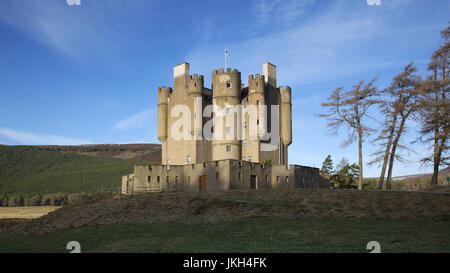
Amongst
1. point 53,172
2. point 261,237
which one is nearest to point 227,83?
point 261,237

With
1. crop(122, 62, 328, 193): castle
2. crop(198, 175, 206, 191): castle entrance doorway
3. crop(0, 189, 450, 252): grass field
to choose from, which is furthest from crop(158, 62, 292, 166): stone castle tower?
crop(0, 189, 450, 252): grass field

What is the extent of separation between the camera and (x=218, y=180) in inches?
1628

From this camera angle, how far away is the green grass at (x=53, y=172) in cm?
11475

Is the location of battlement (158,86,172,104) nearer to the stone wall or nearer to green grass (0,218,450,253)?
the stone wall

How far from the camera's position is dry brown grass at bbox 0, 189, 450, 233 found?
25047 millimetres

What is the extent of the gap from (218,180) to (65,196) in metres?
77.8

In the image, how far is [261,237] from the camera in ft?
60.8

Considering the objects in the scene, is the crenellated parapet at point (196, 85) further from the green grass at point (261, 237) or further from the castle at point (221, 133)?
the green grass at point (261, 237)

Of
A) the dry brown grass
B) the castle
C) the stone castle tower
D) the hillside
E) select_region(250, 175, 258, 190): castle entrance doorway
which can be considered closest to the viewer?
the dry brown grass

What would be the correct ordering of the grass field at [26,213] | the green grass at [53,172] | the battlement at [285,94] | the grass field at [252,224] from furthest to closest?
the green grass at [53,172]
the grass field at [26,213]
the battlement at [285,94]
the grass field at [252,224]

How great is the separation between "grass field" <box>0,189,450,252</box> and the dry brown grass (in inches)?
2.1

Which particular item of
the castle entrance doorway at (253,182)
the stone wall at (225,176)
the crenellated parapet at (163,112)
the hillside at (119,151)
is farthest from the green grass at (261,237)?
the hillside at (119,151)

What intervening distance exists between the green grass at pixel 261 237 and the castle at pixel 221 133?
18800 millimetres
